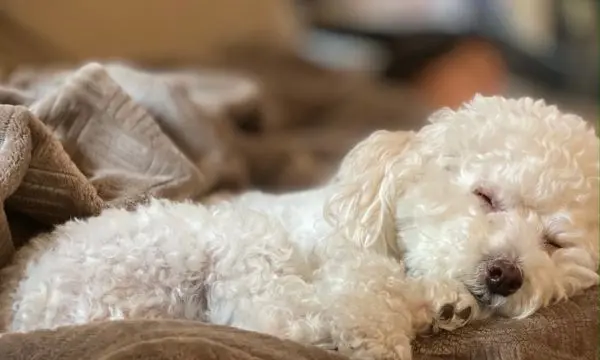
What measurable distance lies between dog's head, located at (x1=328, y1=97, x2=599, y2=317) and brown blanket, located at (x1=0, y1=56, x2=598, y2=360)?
0.06m

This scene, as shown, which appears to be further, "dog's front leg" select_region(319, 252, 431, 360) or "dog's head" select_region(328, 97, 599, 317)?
"dog's head" select_region(328, 97, 599, 317)

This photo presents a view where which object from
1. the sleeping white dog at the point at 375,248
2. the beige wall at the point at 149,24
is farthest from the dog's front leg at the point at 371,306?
the beige wall at the point at 149,24

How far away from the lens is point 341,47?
159 inches

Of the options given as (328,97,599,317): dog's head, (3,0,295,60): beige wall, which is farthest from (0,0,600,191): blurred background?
(328,97,599,317): dog's head

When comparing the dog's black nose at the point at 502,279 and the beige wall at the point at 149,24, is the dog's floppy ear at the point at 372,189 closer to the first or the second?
the dog's black nose at the point at 502,279

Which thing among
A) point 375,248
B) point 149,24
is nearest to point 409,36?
point 149,24

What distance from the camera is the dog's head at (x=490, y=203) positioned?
1.24 m

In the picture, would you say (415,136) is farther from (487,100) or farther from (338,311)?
(338,311)

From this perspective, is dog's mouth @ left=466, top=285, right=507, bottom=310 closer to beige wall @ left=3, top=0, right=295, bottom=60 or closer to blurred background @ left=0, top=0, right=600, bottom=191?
blurred background @ left=0, top=0, right=600, bottom=191

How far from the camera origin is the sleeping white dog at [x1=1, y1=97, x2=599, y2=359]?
115 cm

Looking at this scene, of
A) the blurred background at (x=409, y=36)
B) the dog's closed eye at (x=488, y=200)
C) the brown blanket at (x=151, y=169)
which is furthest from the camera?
the blurred background at (x=409, y=36)

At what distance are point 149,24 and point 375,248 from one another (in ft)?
7.11

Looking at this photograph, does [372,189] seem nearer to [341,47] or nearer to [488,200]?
[488,200]

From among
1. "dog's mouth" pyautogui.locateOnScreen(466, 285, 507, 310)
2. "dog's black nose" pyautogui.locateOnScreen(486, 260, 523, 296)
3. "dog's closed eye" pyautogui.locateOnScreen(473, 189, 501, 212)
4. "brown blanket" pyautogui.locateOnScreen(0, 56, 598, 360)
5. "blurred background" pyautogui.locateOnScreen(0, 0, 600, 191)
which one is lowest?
"brown blanket" pyautogui.locateOnScreen(0, 56, 598, 360)
